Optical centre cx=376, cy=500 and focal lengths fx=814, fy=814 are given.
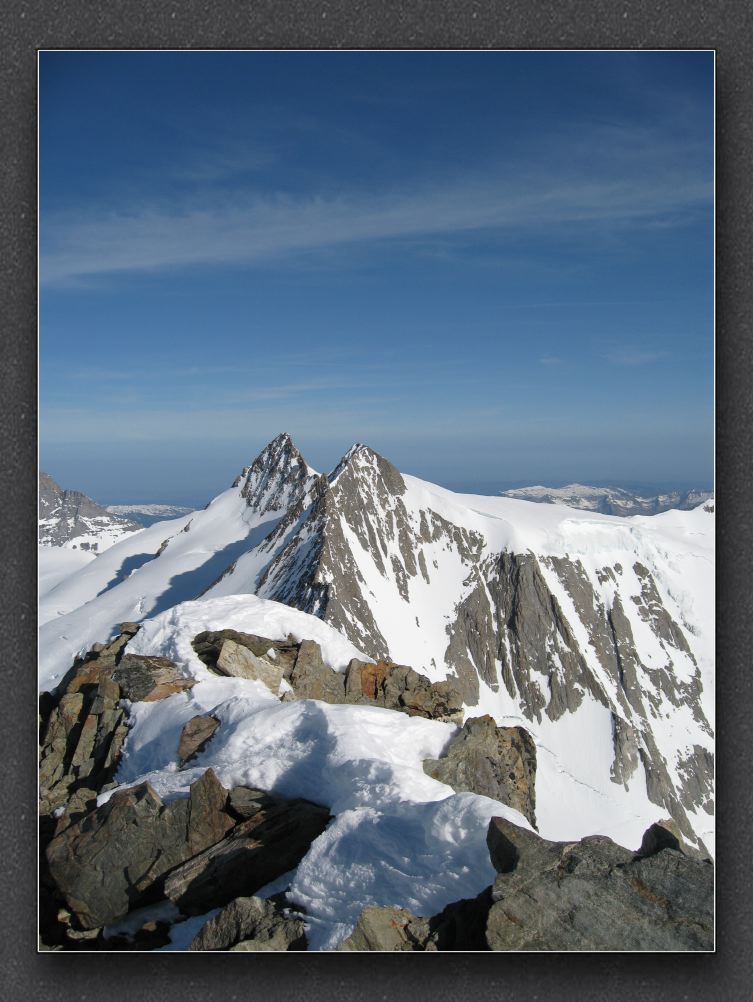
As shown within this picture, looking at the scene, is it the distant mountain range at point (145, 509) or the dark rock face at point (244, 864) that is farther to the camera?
the distant mountain range at point (145, 509)

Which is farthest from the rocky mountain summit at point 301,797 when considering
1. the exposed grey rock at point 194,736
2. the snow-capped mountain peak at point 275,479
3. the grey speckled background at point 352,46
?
the snow-capped mountain peak at point 275,479

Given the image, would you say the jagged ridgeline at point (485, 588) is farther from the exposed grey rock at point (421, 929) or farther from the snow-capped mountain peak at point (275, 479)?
the exposed grey rock at point (421, 929)

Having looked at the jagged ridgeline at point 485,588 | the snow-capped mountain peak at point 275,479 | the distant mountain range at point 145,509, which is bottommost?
the jagged ridgeline at point 485,588

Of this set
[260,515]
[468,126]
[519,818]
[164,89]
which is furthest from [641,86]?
[260,515]

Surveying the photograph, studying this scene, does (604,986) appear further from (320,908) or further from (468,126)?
(468,126)

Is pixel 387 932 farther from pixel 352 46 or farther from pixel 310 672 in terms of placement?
pixel 352 46

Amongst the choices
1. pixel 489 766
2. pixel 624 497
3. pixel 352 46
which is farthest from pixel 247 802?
pixel 624 497

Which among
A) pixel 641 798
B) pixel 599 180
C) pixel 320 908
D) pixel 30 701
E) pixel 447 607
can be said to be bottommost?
pixel 641 798
